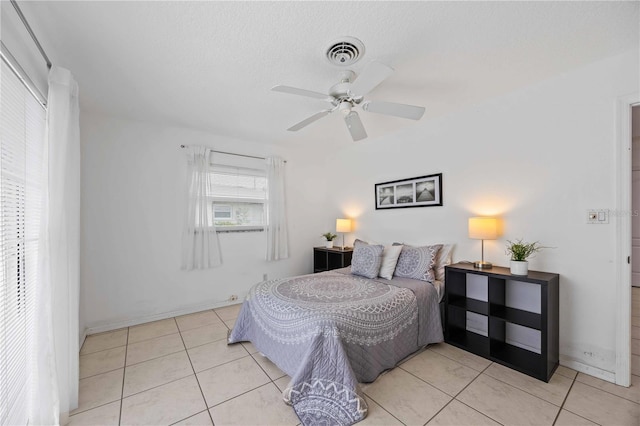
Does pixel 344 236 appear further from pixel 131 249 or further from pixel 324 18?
pixel 324 18

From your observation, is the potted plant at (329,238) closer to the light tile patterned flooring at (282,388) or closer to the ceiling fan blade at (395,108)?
the light tile patterned flooring at (282,388)

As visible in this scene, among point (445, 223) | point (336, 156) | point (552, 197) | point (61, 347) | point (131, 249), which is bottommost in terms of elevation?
point (61, 347)

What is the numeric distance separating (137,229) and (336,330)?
109 inches

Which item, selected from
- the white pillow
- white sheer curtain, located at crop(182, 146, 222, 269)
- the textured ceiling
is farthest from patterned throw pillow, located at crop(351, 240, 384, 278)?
white sheer curtain, located at crop(182, 146, 222, 269)

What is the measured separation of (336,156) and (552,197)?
9.97 ft

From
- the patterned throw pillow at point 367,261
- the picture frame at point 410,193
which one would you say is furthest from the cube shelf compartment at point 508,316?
the picture frame at point 410,193

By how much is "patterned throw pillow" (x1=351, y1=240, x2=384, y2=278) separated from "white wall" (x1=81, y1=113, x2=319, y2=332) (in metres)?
1.84

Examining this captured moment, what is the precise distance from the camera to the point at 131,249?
319cm

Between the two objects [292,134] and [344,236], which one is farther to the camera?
[344,236]

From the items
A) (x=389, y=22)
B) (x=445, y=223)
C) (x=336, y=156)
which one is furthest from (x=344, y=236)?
(x=389, y=22)

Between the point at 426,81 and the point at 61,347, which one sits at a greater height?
the point at 426,81

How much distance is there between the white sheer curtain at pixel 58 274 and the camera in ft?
4.92

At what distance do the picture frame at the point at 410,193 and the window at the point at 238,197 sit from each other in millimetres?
1785

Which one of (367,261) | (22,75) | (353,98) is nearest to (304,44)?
(353,98)
